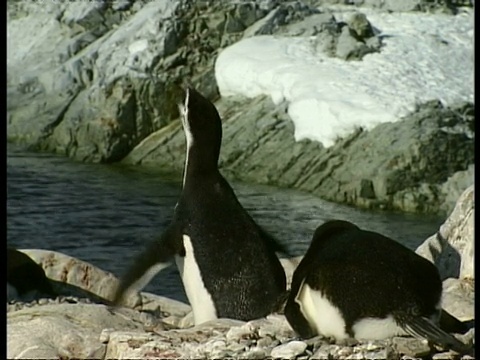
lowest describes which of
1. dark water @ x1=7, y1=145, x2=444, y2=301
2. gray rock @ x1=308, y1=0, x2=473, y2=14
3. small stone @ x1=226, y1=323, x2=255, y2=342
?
dark water @ x1=7, y1=145, x2=444, y2=301

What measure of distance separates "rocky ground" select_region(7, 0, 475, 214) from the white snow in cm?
17

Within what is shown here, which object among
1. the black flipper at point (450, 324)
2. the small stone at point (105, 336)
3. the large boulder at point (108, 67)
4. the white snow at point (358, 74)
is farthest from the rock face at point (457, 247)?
the large boulder at point (108, 67)

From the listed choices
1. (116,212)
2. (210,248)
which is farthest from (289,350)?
(116,212)

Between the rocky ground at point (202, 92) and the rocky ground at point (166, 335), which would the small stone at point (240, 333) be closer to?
the rocky ground at point (166, 335)

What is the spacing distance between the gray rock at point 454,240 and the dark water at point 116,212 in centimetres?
416

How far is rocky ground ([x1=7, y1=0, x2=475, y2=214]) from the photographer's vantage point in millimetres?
13438

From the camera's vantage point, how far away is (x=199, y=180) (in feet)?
16.7

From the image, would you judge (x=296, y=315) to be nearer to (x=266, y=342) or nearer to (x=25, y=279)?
(x=266, y=342)

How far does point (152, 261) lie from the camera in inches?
198

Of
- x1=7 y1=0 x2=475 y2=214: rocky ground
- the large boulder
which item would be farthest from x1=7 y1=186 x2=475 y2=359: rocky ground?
the large boulder

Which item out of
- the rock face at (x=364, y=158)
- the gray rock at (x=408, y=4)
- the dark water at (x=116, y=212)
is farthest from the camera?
the gray rock at (x=408, y=4)

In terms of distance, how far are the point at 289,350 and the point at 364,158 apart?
32.4ft

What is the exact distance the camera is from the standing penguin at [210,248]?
4.78 meters

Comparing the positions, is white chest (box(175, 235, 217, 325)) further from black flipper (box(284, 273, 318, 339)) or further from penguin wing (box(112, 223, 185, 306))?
black flipper (box(284, 273, 318, 339))
